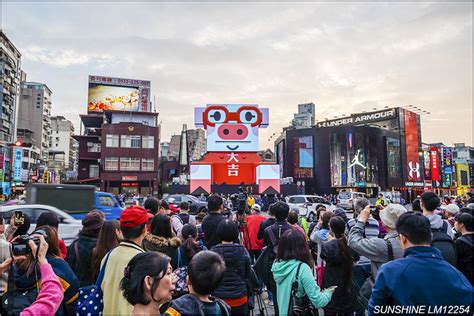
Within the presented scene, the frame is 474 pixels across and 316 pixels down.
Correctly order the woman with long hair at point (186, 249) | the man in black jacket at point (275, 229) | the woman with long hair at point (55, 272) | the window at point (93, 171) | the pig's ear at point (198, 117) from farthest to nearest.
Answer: the window at point (93, 171) → the pig's ear at point (198, 117) → the man in black jacket at point (275, 229) → the woman with long hair at point (186, 249) → the woman with long hair at point (55, 272)

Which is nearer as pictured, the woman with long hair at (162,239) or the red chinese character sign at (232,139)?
the woman with long hair at (162,239)

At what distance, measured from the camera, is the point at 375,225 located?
4.16 meters

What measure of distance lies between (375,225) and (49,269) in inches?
146

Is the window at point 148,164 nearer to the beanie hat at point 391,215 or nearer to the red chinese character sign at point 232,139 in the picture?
the red chinese character sign at point 232,139

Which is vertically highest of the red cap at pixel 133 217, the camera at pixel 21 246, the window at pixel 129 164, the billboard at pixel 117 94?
the billboard at pixel 117 94

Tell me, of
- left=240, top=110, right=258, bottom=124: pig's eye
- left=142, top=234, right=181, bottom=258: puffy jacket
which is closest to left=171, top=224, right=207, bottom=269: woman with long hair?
left=142, top=234, right=181, bottom=258: puffy jacket

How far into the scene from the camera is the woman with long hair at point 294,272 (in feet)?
10.6

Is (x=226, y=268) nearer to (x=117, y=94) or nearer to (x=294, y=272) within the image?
(x=294, y=272)

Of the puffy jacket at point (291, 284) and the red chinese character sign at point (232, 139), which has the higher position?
the red chinese character sign at point (232, 139)

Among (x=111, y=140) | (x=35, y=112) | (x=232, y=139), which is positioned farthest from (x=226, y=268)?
(x=35, y=112)

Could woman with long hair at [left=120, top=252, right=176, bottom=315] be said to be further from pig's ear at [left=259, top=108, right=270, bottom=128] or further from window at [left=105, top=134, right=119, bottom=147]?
window at [left=105, top=134, right=119, bottom=147]

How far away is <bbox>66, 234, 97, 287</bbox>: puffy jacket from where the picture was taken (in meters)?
3.66

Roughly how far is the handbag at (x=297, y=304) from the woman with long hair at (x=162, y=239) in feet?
4.96

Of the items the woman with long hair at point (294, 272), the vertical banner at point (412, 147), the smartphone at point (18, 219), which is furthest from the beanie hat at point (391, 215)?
the vertical banner at point (412, 147)
